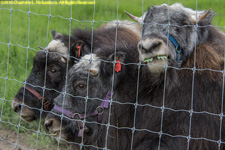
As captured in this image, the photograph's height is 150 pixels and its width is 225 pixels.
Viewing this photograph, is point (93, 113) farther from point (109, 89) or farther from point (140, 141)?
point (140, 141)

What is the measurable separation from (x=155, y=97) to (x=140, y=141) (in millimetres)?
490

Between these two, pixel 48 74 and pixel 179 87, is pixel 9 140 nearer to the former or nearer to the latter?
pixel 48 74

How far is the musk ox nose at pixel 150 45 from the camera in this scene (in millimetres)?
3242

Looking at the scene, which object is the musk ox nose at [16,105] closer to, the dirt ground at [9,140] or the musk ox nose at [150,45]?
the dirt ground at [9,140]

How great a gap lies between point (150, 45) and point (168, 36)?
29 centimetres

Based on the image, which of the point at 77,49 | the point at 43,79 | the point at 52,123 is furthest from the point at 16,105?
the point at 77,49

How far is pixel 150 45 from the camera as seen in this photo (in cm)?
324

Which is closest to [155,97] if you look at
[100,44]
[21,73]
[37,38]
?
[100,44]

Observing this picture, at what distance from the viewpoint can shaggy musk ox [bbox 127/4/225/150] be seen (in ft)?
10.9

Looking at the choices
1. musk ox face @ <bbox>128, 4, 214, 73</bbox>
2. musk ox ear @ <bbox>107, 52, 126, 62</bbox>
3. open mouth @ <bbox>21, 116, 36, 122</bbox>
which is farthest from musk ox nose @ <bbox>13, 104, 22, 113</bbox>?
musk ox face @ <bbox>128, 4, 214, 73</bbox>

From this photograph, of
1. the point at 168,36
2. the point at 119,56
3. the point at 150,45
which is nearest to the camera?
the point at 150,45

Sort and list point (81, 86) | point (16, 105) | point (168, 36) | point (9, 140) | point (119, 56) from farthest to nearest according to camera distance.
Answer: point (9, 140), point (16, 105), point (81, 86), point (119, 56), point (168, 36)

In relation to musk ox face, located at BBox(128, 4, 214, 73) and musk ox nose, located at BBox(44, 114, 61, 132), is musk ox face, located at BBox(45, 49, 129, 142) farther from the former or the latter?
musk ox face, located at BBox(128, 4, 214, 73)

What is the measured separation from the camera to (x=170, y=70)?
3.44 m
